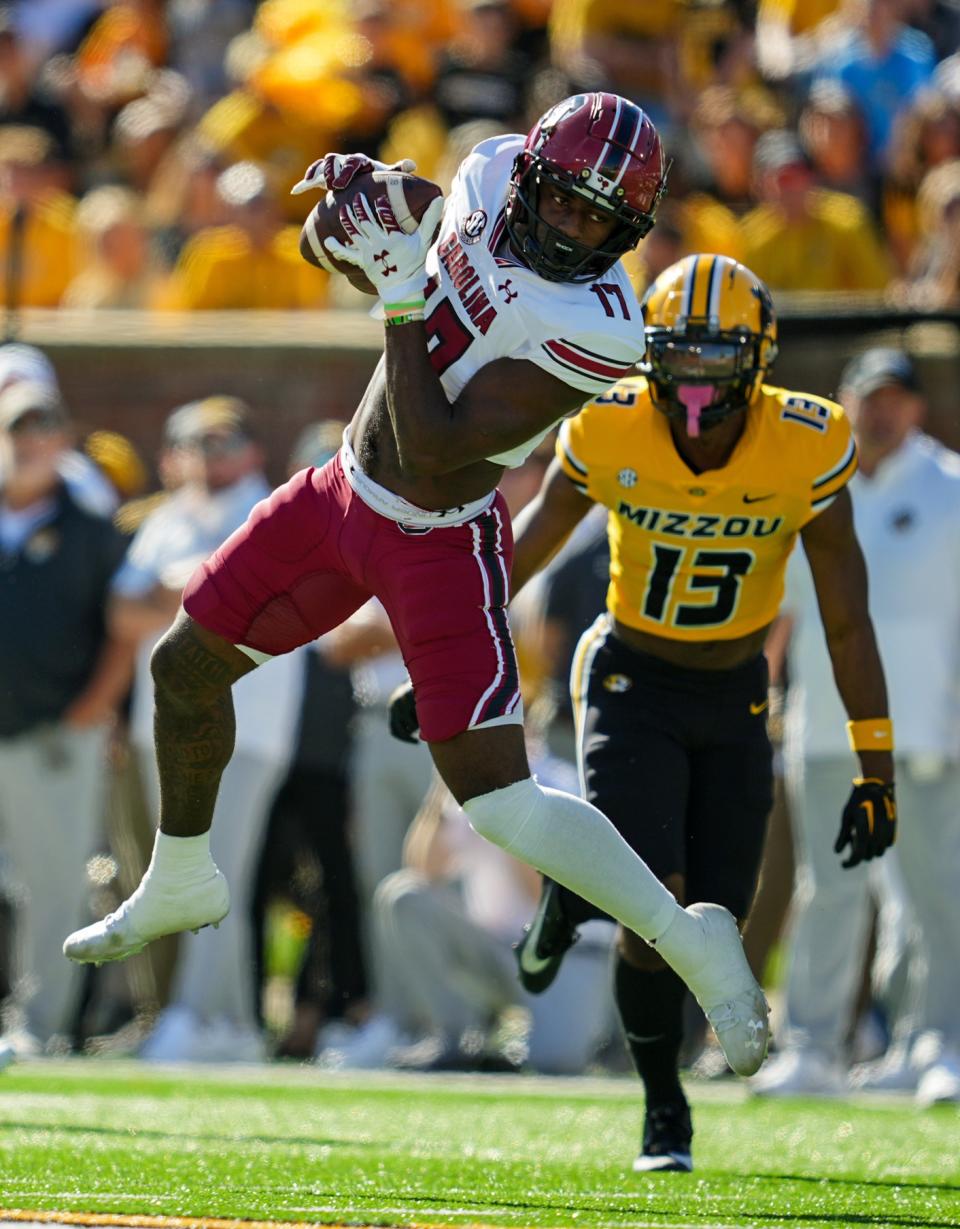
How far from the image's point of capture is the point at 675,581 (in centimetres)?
577

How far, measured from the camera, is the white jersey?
15.9ft

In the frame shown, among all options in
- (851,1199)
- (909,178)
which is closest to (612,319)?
(851,1199)

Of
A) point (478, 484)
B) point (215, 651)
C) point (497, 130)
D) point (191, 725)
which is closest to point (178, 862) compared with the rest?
point (191, 725)

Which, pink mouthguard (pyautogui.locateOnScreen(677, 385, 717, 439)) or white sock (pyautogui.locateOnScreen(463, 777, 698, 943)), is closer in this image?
white sock (pyautogui.locateOnScreen(463, 777, 698, 943))

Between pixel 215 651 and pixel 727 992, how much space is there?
1403 millimetres

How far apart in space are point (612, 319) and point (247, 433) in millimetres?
4411

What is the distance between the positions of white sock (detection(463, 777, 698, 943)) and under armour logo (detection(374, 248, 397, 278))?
1147 mm

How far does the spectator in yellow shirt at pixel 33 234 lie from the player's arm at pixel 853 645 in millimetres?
6050

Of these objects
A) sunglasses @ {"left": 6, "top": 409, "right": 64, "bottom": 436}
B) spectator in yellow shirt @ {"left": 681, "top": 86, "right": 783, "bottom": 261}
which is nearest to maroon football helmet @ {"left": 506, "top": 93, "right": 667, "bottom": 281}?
sunglasses @ {"left": 6, "top": 409, "right": 64, "bottom": 436}

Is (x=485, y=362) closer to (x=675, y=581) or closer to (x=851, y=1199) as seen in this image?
(x=675, y=581)

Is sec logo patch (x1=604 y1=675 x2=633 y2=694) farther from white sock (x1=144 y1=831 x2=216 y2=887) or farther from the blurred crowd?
the blurred crowd

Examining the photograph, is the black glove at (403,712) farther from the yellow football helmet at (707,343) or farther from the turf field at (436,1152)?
the turf field at (436,1152)

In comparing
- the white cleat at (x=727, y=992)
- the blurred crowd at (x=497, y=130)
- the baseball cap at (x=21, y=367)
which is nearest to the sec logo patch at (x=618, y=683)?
the white cleat at (x=727, y=992)

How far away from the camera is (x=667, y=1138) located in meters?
5.65
